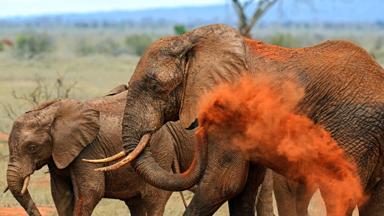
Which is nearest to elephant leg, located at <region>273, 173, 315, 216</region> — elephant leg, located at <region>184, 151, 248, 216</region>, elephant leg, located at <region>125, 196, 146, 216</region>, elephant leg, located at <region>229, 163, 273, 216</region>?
elephant leg, located at <region>125, 196, 146, 216</region>

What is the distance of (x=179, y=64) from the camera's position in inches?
315

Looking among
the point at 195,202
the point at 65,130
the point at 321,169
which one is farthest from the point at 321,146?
the point at 65,130

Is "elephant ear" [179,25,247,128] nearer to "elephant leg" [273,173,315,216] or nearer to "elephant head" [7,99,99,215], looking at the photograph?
"elephant head" [7,99,99,215]

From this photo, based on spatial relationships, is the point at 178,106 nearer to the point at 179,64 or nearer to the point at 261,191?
the point at 179,64

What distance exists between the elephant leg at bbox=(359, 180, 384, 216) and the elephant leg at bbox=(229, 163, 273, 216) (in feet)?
2.59

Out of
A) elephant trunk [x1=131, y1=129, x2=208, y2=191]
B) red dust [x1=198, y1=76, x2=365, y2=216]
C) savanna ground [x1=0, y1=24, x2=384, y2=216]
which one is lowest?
savanna ground [x1=0, y1=24, x2=384, y2=216]

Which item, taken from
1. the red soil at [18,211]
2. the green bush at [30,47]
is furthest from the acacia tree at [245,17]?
the green bush at [30,47]

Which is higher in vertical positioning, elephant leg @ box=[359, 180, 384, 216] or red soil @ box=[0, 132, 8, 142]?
elephant leg @ box=[359, 180, 384, 216]

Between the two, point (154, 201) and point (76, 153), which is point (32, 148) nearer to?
point (76, 153)

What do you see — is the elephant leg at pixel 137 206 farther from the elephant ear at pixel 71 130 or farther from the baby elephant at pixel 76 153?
the elephant ear at pixel 71 130

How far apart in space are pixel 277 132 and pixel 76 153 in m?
2.39

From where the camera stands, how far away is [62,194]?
1007 centimetres

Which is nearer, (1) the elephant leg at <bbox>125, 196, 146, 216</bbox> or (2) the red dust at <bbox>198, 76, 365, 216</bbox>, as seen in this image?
(2) the red dust at <bbox>198, 76, 365, 216</bbox>

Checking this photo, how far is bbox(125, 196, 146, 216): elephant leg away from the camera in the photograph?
10602 mm
